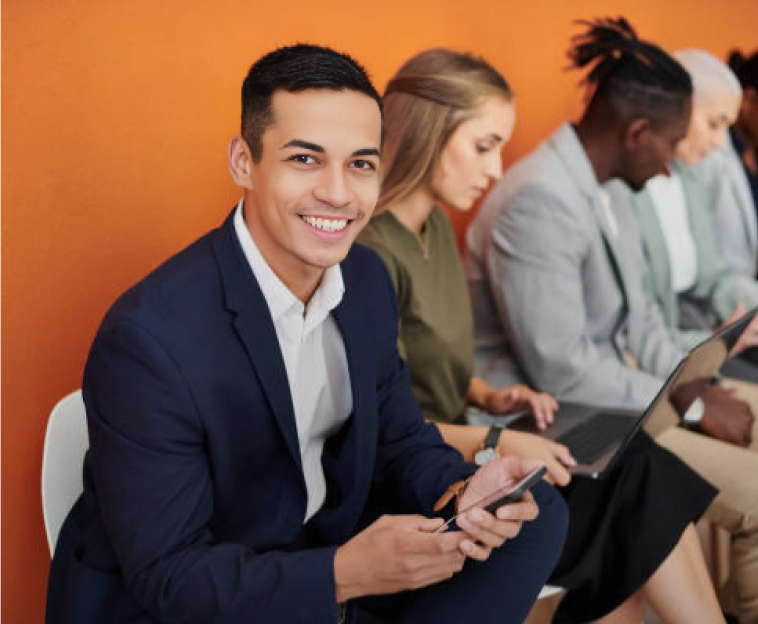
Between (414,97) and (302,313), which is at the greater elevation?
(414,97)

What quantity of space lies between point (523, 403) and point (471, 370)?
150mm

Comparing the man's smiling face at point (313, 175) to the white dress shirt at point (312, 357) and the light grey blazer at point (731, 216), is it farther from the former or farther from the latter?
the light grey blazer at point (731, 216)

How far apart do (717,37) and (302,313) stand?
351 centimetres

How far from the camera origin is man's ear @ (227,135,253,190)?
1.36 m

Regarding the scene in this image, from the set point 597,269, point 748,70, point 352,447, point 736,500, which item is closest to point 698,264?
point 597,269

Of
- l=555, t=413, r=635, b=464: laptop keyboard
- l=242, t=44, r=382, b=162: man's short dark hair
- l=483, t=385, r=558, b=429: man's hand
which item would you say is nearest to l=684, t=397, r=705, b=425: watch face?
l=555, t=413, r=635, b=464: laptop keyboard

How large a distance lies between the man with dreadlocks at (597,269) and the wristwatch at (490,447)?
455 millimetres

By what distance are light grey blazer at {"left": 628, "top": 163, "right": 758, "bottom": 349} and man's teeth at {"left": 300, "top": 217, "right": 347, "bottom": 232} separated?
1565 mm

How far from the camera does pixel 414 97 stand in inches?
78.0

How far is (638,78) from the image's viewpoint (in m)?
2.48

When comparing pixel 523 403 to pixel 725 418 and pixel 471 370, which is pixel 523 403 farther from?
pixel 725 418

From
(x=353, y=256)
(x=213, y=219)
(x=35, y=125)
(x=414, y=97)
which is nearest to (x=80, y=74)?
(x=35, y=125)

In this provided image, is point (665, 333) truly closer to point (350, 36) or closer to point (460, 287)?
point (460, 287)

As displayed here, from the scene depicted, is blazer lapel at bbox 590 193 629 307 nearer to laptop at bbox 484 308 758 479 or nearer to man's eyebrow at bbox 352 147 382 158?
laptop at bbox 484 308 758 479
